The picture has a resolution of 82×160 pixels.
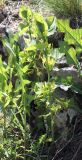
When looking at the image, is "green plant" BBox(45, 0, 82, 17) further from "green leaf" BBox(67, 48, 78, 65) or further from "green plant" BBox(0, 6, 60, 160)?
"green leaf" BBox(67, 48, 78, 65)

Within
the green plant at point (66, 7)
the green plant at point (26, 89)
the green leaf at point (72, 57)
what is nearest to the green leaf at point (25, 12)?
the green plant at point (26, 89)

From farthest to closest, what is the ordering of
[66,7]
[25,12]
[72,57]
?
[66,7] < [25,12] < [72,57]

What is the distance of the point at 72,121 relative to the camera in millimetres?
2371

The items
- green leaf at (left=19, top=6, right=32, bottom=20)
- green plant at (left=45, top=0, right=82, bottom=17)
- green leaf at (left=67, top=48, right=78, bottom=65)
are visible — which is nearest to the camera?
green leaf at (left=67, top=48, right=78, bottom=65)

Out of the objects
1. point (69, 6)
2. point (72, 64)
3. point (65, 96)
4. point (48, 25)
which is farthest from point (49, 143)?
point (69, 6)

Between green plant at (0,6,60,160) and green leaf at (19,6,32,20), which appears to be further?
green leaf at (19,6,32,20)

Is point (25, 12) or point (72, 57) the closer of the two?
point (72, 57)

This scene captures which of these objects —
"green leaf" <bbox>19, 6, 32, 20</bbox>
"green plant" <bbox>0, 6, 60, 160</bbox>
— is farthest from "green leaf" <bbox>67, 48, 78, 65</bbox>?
"green leaf" <bbox>19, 6, 32, 20</bbox>

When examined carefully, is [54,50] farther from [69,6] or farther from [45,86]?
[69,6]

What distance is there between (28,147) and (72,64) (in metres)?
0.53

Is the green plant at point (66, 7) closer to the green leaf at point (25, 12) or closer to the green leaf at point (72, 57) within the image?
the green leaf at point (25, 12)

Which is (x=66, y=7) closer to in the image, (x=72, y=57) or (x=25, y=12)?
(x=25, y=12)

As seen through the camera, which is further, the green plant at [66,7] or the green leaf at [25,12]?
the green plant at [66,7]

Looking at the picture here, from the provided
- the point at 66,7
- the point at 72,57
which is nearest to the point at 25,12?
the point at 72,57
